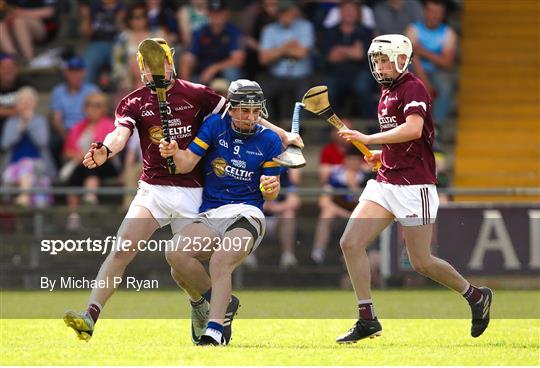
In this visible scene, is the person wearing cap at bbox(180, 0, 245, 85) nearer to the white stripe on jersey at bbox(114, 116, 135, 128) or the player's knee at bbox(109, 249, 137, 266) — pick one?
the white stripe on jersey at bbox(114, 116, 135, 128)

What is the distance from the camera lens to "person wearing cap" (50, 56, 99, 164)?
17656mm

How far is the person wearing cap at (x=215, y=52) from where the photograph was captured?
58.9ft

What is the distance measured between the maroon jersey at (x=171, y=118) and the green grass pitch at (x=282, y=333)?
1.25 metres

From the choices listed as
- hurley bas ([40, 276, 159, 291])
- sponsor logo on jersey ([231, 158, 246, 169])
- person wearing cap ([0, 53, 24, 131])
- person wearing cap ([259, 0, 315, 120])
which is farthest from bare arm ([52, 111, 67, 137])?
sponsor logo on jersey ([231, 158, 246, 169])

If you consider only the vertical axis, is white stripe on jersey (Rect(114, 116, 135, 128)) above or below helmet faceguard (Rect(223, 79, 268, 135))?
below

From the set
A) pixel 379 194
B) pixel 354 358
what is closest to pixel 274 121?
pixel 379 194

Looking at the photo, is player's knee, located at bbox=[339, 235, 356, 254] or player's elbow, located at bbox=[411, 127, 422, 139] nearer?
player's elbow, located at bbox=[411, 127, 422, 139]

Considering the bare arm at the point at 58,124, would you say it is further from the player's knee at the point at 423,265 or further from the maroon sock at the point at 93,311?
the player's knee at the point at 423,265

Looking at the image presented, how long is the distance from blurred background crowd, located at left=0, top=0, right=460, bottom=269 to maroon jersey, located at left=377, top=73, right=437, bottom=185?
6390mm

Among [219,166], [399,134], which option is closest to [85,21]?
[219,166]

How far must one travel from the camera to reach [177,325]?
11.4m

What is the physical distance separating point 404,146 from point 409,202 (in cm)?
42

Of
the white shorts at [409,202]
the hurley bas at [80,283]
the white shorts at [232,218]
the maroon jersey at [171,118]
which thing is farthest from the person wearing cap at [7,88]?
the white shorts at [409,202]

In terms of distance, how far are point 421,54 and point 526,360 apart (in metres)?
10.0
